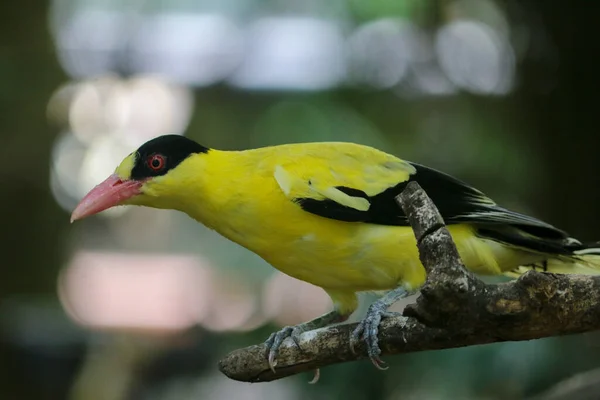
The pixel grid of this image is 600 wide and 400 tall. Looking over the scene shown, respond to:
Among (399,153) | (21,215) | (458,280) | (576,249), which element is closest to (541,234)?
(576,249)

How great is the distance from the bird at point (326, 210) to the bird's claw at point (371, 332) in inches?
2.3

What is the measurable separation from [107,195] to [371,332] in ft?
2.52

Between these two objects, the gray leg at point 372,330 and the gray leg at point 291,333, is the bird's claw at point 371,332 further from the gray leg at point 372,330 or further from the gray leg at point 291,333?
the gray leg at point 291,333

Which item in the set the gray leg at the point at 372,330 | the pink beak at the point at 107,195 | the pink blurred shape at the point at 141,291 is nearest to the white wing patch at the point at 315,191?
the gray leg at the point at 372,330

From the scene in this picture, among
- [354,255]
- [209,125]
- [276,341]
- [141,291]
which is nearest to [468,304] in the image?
[354,255]

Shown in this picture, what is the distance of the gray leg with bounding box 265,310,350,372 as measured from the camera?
181cm

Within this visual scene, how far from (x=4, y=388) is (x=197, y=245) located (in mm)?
1598

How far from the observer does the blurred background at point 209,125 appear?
13.0 feet

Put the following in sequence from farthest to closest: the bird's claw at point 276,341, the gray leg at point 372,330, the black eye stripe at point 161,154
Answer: the black eye stripe at point 161,154, the bird's claw at point 276,341, the gray leg at point 372,330

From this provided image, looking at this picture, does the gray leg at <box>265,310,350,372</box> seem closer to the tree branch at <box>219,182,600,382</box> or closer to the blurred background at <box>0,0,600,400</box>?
the tree branch at <box>219,182,600,382</box>

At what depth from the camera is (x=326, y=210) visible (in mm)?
1826

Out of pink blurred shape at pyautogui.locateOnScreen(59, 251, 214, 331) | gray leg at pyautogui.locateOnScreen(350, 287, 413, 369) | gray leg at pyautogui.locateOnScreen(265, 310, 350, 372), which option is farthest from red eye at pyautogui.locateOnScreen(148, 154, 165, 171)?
pink blurred shape at pyautogui.locateOnScreen(59, 251, 214, 331)

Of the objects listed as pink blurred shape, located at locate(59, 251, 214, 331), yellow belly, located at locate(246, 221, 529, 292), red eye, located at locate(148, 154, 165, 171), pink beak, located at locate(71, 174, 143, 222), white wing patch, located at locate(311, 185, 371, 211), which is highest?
red eye, located at locate(148, 154, 165, 171)

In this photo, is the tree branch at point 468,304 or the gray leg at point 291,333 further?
the gray leg at point 291,333
